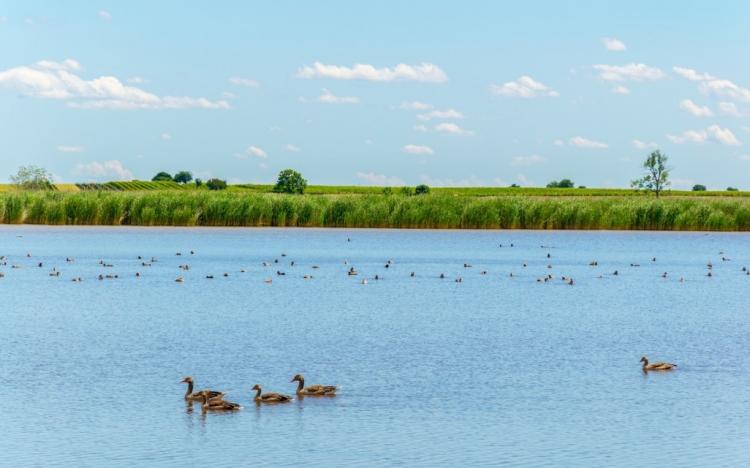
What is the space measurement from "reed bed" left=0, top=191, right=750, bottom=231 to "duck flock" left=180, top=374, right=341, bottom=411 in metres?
54.9

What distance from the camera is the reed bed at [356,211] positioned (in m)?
72.1

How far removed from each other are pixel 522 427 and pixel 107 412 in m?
6.19

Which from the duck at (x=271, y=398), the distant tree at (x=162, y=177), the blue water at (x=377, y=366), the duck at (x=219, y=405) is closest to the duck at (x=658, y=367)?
the blue water at (x=377, y=366)

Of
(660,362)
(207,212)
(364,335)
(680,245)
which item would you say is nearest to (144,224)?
(207,212)

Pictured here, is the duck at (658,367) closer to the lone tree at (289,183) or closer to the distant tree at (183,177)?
the lone tree at (289,183)

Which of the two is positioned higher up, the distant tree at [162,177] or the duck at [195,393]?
the distant tree at [162,177]

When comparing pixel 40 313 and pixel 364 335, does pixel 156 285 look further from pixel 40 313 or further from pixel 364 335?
pixel 364 335

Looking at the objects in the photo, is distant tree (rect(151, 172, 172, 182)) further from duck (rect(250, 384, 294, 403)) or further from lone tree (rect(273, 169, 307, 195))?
duck (rect(250, 384, 294, 403))

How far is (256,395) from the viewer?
17.0 meters

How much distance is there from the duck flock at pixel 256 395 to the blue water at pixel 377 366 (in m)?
0.18

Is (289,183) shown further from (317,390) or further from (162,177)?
(317,390)

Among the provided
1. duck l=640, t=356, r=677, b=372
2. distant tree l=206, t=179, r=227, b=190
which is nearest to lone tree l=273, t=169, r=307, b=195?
distant tree l=206, t=179, r=227, b=190

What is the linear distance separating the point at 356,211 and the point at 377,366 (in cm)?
5281

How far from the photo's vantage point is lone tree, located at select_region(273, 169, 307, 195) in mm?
151750
